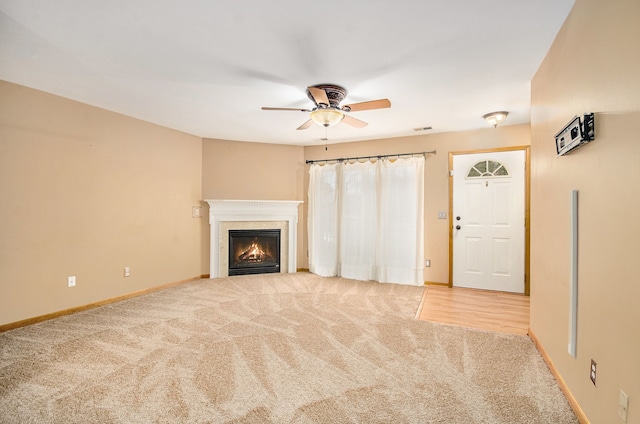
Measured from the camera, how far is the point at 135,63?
265 cm

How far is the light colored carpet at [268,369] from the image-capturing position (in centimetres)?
183

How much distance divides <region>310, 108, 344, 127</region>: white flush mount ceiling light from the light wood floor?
2.43 metres

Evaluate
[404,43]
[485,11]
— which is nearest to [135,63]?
[404,43]

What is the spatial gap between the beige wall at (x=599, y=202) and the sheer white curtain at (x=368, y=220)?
2.60 meters

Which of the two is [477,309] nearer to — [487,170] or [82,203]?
[487,170]

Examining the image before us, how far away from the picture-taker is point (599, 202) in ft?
5.12

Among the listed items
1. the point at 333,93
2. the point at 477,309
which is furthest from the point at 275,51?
the point at 477,309

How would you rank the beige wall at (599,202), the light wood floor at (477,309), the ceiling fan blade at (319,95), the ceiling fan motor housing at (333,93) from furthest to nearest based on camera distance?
the light wood floor at (477,309) < the ceiling fan motor housing at (333,93) < the ceiling fan blade at (319,95) < the beige wall at (599,202)

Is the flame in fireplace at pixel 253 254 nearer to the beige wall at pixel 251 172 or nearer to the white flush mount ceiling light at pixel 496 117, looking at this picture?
the beige wall at pixel 251 172

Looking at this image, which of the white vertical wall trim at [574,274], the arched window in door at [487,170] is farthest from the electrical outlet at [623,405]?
the arched window in door at [487,170]

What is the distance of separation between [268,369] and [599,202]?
92.9 inches

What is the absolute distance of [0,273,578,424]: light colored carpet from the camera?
1.83 meters

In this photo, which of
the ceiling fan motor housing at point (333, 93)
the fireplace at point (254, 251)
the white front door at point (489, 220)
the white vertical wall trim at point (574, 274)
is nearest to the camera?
the white vertical wall trim at point (574, 274)

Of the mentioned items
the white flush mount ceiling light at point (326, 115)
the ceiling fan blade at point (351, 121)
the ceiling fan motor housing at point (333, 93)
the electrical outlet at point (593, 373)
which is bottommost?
the electrical outlet at point (593, 373)
